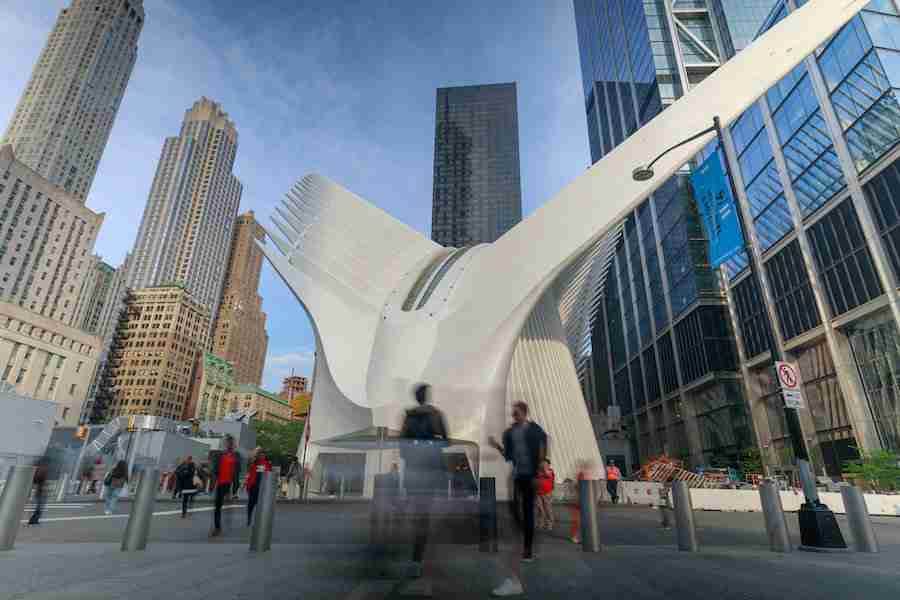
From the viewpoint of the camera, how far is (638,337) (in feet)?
173

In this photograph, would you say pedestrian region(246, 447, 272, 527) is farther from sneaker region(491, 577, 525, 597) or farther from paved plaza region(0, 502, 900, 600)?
sneaker region(491, 577, 525, 597)

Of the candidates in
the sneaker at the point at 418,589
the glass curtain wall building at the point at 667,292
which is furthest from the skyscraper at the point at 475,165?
the sneaker at the point at 418,589

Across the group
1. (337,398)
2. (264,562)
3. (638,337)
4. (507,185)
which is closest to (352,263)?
(337,398)

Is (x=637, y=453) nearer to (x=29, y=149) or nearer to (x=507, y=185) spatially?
(x=507, y=185)

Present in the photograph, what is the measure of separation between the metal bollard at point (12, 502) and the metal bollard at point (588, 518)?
682 centimetres

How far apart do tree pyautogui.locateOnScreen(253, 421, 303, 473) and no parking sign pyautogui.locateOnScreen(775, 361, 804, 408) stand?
5563cm

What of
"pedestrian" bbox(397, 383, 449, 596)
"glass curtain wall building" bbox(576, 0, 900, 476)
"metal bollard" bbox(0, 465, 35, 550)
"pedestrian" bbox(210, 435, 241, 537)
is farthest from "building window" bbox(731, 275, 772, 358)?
"metal bollard" bbox(0, 465, 35, 550)

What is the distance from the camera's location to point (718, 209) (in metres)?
10.4

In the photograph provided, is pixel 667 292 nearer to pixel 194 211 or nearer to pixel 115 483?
pixel 115 483

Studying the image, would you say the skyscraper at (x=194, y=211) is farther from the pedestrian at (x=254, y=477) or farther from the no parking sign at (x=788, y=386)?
the no parking sign at (x=788, y=386)

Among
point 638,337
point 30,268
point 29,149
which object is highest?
point 29,149

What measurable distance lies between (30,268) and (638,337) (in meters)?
95.3

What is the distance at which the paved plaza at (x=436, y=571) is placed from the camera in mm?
3445

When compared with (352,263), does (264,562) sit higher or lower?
lower
